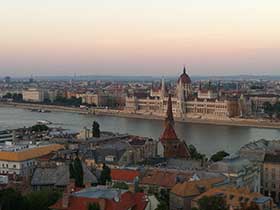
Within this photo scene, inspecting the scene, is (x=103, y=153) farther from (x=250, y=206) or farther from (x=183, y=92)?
(x=183, y=92)

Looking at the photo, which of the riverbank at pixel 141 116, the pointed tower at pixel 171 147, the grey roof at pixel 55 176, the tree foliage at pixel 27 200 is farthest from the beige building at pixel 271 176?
the riverbank at pixel 141 116

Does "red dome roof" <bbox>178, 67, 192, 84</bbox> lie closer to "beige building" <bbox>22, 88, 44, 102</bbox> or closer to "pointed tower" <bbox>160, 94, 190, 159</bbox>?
"beige building" <bbox>22, 88, 44, 102</bbox>

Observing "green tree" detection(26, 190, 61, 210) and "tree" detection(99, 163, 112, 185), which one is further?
"tree" detection(99, 163, 112, 185)

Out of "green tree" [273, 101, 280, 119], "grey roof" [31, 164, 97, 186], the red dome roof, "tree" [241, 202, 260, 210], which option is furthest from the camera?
the red dome roof

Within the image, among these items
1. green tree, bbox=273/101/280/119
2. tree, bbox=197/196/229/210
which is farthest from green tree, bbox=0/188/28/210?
green tree, bbox=273/101/280/119

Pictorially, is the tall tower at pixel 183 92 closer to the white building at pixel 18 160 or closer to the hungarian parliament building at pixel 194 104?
the hungarian parliament building at pixel 194 104

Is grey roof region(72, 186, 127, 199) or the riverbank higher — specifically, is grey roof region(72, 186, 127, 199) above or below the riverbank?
above

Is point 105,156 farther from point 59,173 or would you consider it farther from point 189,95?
point 189,95
